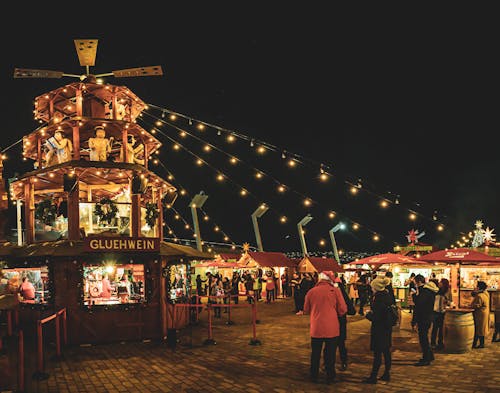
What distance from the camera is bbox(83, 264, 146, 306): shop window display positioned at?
38.1 feet

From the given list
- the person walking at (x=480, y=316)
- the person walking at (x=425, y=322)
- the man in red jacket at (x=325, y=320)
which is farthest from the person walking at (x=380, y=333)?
the person walking at (x=480, y=316)

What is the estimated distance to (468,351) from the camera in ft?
30.9

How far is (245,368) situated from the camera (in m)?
8.20

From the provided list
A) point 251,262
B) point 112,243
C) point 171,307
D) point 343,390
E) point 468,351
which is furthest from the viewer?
point 251,262

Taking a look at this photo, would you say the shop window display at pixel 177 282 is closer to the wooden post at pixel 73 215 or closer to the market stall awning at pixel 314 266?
the wooden post at pixel 73 215

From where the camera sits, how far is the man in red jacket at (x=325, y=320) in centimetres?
693

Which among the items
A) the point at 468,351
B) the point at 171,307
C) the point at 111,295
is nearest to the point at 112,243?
the point at 111,295

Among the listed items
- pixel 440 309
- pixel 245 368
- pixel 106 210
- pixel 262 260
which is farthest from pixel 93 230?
pixel 262 260

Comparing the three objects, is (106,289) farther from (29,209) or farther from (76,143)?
(76,143)

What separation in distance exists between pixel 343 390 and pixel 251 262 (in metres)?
18.9

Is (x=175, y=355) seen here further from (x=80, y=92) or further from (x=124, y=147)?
(x=80, y=92)

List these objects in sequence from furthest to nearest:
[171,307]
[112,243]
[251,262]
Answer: [251,262]
[171,307]
[112,243]

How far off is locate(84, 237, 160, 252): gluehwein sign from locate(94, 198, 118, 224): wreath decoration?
122 centimetres

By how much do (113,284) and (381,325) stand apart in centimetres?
738
